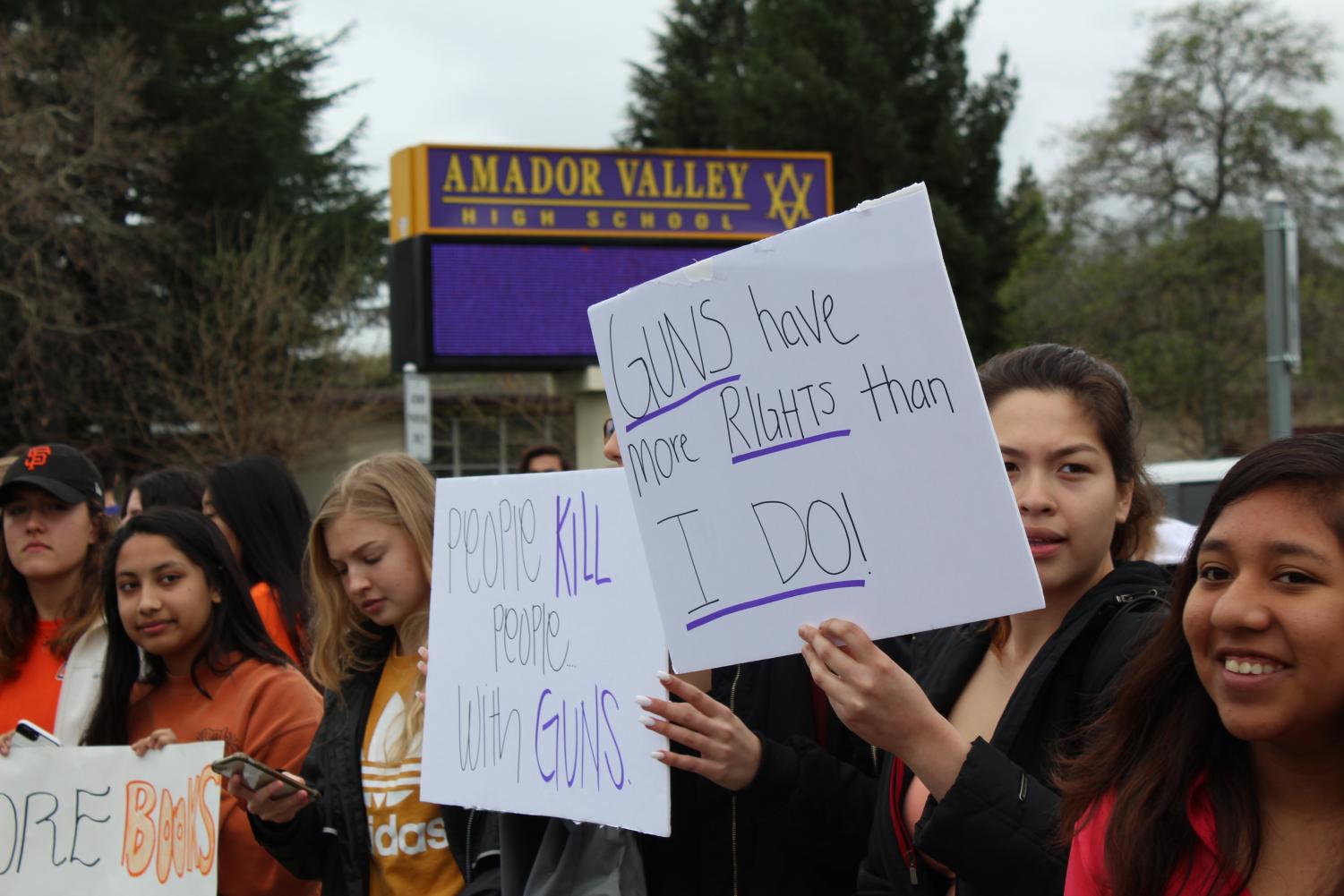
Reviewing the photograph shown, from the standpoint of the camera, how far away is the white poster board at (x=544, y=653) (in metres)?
2.50

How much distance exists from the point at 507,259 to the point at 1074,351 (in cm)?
953

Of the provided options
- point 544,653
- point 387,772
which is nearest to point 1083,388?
point 544,653

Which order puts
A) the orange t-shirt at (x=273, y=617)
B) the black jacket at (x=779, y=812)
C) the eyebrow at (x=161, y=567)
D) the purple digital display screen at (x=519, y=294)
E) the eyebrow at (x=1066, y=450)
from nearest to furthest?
the eyebrow at (x=1066, y=450) < the black jacket at (x=779, y=812) < the eyebrow at (x=161, y=567) < the orange t-shirt at (x=273, y=617) < the purple digital display screen at (x=519, y=294)

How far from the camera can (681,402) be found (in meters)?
2.21

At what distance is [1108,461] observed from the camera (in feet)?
7.55

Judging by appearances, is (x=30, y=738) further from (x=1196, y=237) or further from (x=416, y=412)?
(x=1196, y=237)

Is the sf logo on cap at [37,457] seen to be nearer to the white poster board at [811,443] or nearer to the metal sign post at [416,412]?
the white poster board at [811,443]

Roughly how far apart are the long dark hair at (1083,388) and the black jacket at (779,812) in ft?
1.31

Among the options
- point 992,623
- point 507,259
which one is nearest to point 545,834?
point 992,623

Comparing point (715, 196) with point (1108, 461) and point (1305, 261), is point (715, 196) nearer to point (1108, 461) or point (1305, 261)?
point (1108, 461)

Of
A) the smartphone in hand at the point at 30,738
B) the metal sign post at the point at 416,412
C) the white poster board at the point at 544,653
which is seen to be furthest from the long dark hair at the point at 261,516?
the metal sign post at the point at 416,412

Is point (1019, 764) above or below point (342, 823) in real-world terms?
above

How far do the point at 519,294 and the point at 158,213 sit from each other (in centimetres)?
1511

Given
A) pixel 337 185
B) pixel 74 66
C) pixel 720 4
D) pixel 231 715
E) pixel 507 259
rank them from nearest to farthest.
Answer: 1. pixel 231 715
2. pixel 507 259
3. pixel 74 66
4. pixel 337 185
5. pixel 720 4
